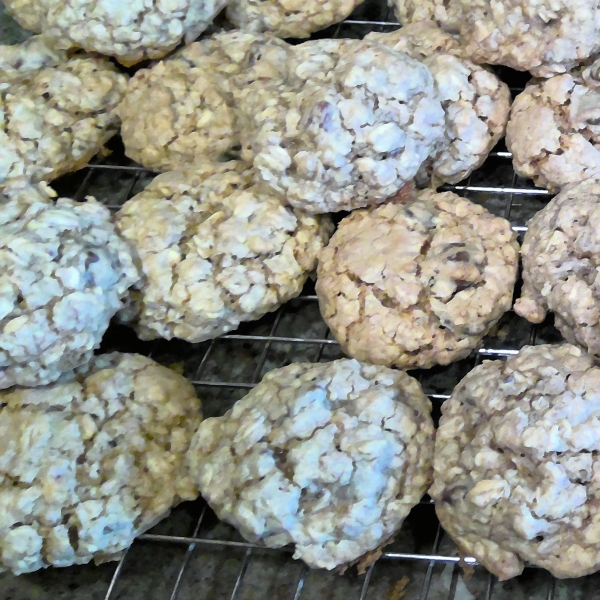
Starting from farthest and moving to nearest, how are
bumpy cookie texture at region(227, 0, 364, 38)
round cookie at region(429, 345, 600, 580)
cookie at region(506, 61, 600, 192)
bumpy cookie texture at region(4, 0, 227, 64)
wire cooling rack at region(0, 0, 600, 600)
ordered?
bumpy cookie texture at region(227, 0, 364, 38) < bumpy cookie texture at region(4, 0, 227, 64) < cookie at region(506, 61, 600, 192) < wire cooling rack at region(0, 0, 600, 600) < round cookie at region(429, 345, 600, 580)

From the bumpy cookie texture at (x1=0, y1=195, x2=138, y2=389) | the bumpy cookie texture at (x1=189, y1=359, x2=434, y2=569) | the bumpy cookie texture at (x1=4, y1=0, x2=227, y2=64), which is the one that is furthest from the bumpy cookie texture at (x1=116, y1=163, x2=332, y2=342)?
the bumpy cookie texture at (x1=4, y1=0, x2=227, y2=64)

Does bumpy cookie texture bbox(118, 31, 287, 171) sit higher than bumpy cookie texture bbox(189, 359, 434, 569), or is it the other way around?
bumpy cookie texture bbox(118, 31, 287, 171)

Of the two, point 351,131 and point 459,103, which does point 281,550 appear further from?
point 459,103

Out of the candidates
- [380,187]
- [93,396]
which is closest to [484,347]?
[380,187]

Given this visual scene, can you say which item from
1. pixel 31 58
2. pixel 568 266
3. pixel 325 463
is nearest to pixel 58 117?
pixel 31 58

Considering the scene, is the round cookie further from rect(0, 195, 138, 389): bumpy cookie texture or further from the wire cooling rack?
rect(0, 195, 138, 389): bumpy cookie texture

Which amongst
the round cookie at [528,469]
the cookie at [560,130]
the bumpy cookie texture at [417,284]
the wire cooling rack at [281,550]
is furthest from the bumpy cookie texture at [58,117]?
the round cookie at [528,469]
